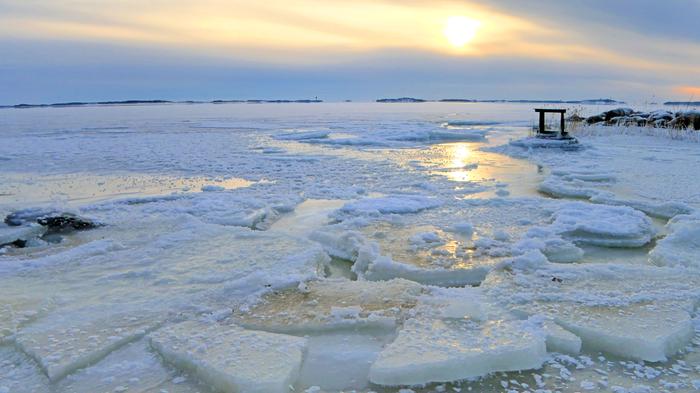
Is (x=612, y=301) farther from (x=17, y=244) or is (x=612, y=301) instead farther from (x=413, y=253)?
(x=17, y=244)

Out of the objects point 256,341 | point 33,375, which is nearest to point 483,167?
point 256,341

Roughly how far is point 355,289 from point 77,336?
6.56 feet

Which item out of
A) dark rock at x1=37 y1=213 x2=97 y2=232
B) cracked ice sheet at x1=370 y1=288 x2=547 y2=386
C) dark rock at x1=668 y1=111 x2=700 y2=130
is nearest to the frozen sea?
cracked ice sheet at x1=370 y1=288 x2=547 y2=386

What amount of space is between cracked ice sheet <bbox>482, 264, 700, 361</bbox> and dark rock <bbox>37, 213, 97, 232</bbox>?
16.1 feet

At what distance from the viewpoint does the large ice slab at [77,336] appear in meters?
2.93

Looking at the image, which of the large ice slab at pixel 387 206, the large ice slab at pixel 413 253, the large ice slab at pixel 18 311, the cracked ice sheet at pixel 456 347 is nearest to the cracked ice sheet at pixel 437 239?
the large ice slab at pixel 413 253

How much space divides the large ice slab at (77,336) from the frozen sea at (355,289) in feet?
0.05

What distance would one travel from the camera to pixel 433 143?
63.9 ft

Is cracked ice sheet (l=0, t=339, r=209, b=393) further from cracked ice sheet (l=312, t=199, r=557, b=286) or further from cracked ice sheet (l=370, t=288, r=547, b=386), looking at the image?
cracked ice sheet (l=312, t=199, r=557, b=286)

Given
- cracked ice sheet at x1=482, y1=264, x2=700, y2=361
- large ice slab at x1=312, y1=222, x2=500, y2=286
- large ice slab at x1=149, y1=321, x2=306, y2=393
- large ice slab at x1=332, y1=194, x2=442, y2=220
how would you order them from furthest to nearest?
large ice slab at x1=332, y1=194, x2=442, y2=220, large ice slab at x1=312, y1=222, x2=500, y2=286, cracked ice sheet at x1=482, y1=264, x2=700, y2=361, large ice slab at x1=149, y1=321, x2=306, y2=393

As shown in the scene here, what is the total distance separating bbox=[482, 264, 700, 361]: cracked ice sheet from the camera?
3096 mm

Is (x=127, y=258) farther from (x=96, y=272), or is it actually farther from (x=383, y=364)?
(x=383, y=364)

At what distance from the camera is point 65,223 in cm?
618

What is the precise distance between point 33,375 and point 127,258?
7.13 feet
